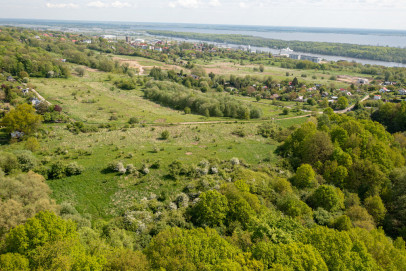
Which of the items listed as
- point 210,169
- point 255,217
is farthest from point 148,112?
point 255,217

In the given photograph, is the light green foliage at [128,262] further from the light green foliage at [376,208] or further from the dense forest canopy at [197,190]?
the light green foliage at [376,208]

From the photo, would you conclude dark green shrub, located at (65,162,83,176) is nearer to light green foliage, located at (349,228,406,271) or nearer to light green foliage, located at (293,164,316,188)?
Result: light green foliage, located at (293,164,316,188)

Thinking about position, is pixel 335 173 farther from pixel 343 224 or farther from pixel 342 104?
pixel 342 104

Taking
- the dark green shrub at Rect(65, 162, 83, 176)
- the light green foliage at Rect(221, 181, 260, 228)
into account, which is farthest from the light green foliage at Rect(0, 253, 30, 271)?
the dark green shrub at Rect(65, 162, 83, 176)

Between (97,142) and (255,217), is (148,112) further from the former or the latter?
(255,217)

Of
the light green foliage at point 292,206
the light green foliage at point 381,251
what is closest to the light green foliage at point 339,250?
the light green foliage at point 381,251

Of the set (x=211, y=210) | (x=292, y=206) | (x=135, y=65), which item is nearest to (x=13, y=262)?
(x=211, y=210)
